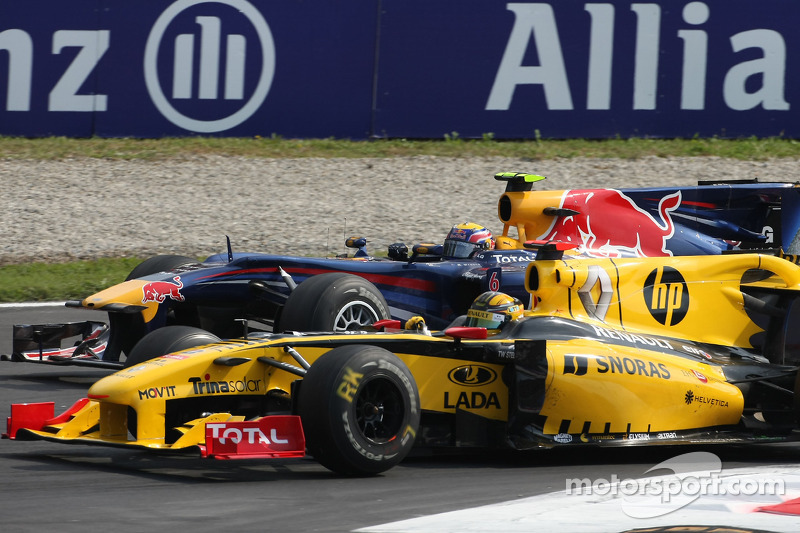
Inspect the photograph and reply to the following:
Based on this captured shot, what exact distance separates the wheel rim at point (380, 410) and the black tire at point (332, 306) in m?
1.88

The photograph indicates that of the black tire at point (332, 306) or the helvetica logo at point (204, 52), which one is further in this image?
the helvetica logo at point (204, 52)

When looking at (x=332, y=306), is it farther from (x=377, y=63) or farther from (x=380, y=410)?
(x=377, y=63)

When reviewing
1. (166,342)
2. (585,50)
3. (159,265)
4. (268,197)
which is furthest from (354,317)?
(585,50)

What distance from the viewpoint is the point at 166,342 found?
7.36m

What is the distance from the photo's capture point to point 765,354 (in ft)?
26.6

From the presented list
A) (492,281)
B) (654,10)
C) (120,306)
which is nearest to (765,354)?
(492,281)

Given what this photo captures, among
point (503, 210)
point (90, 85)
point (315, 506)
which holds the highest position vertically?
point (90, 85)

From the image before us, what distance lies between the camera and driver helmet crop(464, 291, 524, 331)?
293 inches

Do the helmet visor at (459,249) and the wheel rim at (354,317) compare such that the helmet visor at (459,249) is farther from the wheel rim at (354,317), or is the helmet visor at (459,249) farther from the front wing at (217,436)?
the front wing at (217,436)

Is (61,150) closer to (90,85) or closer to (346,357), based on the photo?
(90,85)

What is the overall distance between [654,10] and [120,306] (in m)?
10.2

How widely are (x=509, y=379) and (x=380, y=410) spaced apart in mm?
972

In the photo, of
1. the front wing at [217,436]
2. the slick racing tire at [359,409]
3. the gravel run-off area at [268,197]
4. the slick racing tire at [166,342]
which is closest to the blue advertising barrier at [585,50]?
the gravel run-off area at [268,197]

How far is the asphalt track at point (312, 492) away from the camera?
5535 mm
